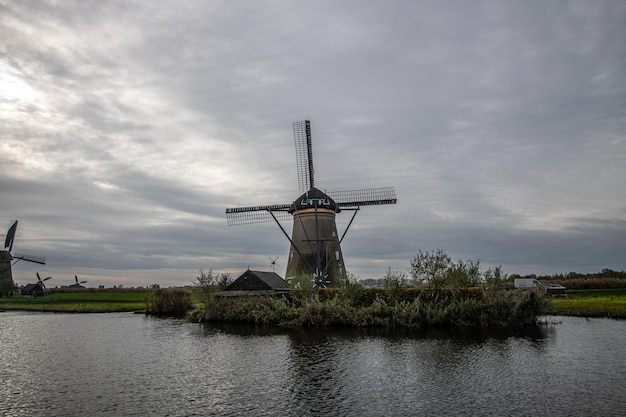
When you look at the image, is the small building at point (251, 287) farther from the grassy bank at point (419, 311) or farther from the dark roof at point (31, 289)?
the dark roof at point (31, 289)

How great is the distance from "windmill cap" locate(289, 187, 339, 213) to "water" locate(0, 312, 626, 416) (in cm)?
2215

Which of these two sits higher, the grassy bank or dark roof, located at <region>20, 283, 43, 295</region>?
dark roof, located at <region>20, 283, 43, 295</region>

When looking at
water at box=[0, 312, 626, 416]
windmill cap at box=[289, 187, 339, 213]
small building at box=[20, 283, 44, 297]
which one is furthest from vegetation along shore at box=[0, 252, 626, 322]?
small building at box=[20, 283, 44, 297]

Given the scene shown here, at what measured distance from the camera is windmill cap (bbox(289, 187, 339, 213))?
4955cm

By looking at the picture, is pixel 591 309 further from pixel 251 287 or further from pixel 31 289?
pixel 31 289

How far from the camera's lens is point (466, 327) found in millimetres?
31281

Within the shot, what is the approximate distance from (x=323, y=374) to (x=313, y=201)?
3285 cm

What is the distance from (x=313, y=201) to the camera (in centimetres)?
4950

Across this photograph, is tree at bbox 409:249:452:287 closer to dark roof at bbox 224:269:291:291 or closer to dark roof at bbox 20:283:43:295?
dark roof at bbox 224:269:291:291

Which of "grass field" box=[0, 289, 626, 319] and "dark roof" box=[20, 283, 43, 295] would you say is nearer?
"grass field" box=[0, 289, 626, 319]

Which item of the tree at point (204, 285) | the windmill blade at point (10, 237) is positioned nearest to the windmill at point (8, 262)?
the windmill blade at point (10, 237)

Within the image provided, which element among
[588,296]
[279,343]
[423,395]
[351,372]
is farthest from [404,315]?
[588,296]

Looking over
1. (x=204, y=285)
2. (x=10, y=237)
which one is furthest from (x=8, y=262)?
(x=204, y=285)

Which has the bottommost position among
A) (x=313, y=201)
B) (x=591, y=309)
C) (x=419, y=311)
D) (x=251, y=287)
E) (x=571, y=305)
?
(x=591, y=309)
